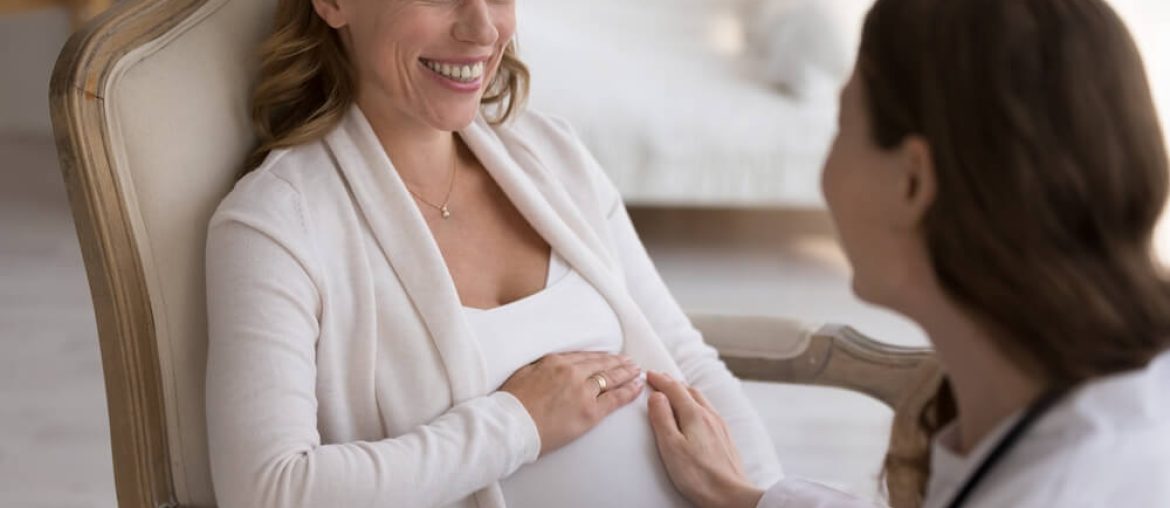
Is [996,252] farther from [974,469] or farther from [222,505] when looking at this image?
Result: [222,505]

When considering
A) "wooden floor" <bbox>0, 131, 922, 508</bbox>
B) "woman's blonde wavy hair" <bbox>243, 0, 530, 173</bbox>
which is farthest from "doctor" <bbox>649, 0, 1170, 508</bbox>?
"wooden floor" <bbox>0, 131, 922, 508</bbox>

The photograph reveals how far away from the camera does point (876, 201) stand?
44.6 inches

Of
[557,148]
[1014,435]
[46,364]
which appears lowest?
[46,364]

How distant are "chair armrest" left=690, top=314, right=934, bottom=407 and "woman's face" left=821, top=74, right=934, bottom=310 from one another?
0.74 metres

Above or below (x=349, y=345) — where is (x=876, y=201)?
above

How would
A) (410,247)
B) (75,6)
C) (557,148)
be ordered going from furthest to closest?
1. (75,6)
2. (557,148)
3. (410,247)

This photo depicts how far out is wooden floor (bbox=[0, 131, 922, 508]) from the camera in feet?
10.3

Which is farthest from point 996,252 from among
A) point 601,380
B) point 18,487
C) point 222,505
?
point 18,487

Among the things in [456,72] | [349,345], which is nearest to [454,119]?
[456,72]

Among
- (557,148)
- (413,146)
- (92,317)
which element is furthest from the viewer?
(92,317)

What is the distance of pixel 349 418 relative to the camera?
157cm

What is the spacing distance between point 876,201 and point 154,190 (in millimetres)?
768

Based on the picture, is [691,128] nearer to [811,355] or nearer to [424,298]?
[811,355]

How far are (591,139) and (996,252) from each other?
280 cm
